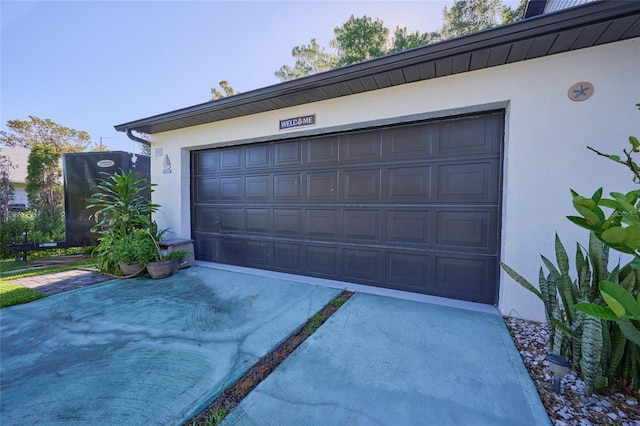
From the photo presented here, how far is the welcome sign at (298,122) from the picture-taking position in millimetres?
3719

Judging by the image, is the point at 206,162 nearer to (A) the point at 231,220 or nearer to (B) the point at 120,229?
(A) the point at 231,220

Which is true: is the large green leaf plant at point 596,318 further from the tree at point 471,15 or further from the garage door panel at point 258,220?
the tree at point 471,15

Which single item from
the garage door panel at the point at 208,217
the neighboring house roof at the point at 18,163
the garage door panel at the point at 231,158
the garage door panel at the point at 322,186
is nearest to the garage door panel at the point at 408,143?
the garage door panel at the point at 322,186

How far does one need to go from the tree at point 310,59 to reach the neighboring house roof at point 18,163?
44.3 ft

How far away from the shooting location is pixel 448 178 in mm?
3104

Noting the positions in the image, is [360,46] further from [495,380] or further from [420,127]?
[495,380]

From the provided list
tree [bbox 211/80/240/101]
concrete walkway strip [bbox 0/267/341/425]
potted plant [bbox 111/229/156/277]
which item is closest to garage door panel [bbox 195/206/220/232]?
potted plant [bbox 111/229/156/277]

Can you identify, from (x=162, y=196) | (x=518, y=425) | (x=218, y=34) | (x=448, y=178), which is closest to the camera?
(x=518, y=425)

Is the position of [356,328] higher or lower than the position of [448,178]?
lower

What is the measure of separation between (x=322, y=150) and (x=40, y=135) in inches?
861

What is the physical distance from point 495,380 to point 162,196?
6.11 metres

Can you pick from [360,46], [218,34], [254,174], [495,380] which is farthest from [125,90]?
[495,380]

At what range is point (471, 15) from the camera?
11438 millimetres

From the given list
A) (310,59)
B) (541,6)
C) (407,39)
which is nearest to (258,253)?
(541,6)
